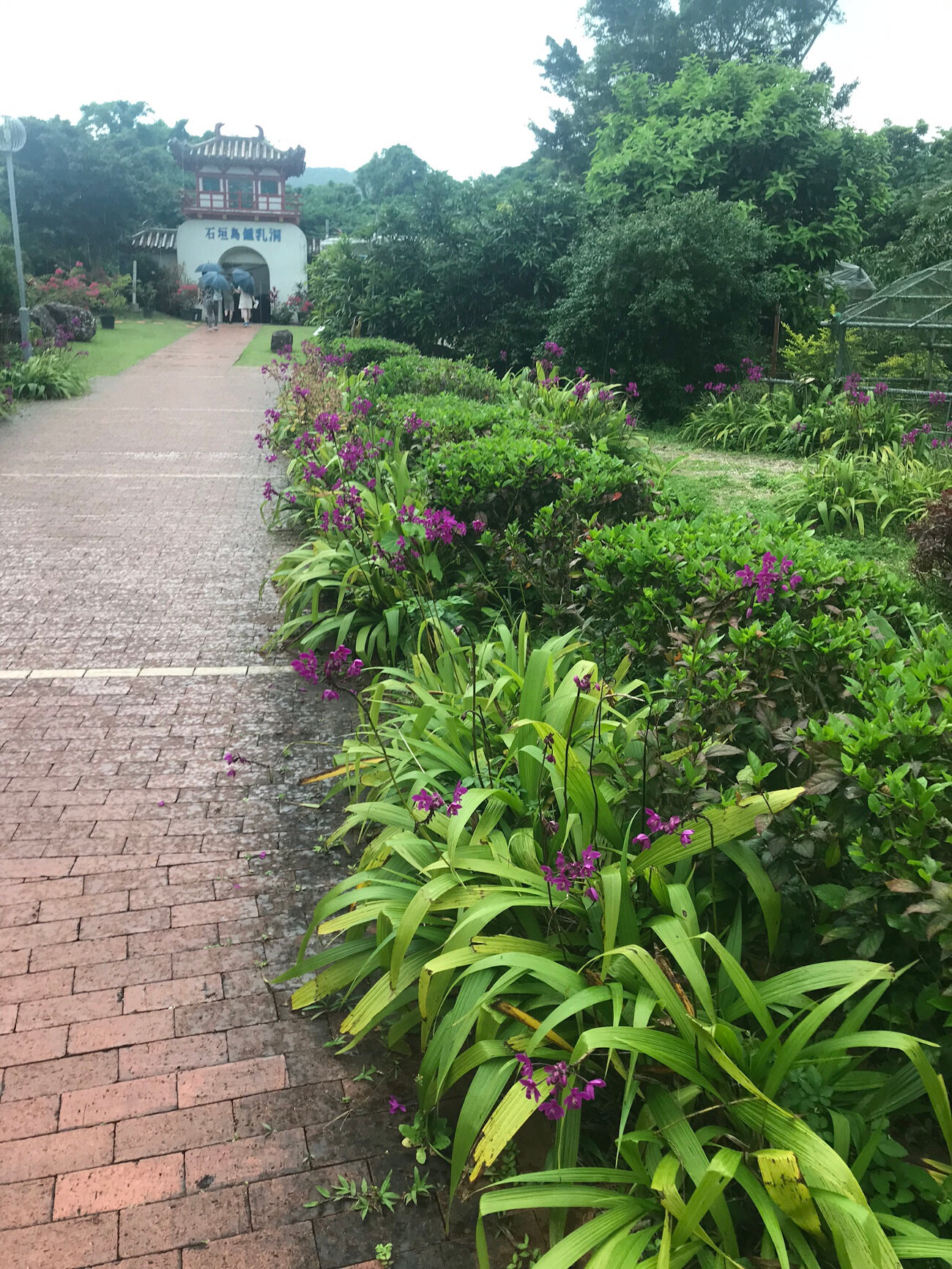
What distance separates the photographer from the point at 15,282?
63.8 feet

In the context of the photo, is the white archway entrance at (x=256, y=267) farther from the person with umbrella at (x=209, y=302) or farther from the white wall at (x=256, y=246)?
the person with umbrella at (x=209, y=302)

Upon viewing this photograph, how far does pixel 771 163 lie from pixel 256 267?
33531 mm

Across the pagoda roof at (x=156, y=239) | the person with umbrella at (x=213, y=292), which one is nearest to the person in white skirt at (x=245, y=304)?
the person with umbrella at (x=213, y=292)

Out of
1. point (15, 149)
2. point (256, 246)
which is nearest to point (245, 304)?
point (256, 246)

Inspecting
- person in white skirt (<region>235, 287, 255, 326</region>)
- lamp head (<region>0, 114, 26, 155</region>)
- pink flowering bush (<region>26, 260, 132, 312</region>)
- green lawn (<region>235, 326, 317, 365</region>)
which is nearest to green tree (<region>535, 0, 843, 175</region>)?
green lawn (<region>235, 326, 317, 365</region>)

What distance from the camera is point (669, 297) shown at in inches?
481

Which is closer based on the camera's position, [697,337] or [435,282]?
[697,337]

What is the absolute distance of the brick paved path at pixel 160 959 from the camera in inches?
75.3

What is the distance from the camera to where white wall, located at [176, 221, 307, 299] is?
41188 mm

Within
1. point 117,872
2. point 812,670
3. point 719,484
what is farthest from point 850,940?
point 719,484

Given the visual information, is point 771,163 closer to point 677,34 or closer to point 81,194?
point 677,34

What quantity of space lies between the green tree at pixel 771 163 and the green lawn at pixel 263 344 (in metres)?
7.88

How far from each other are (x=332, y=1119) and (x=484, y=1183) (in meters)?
0.40

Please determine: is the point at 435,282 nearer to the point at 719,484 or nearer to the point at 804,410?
the point at 804,410
